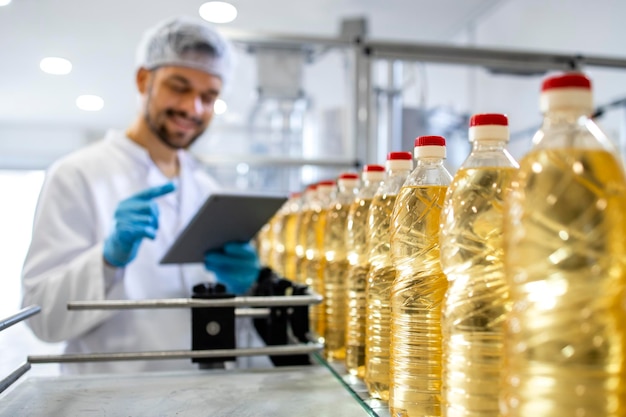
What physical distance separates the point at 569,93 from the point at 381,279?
39cm

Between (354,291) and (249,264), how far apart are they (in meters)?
0.74

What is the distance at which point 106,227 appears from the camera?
5.65 feet

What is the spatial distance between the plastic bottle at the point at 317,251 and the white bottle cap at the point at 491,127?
0.60 metres

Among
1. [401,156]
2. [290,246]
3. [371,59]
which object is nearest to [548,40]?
[371,59]

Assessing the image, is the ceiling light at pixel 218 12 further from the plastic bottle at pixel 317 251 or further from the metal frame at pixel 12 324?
the metal frame at pixel 12 324

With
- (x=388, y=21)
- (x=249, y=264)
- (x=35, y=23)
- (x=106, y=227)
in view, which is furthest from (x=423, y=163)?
(x=35, y=23)

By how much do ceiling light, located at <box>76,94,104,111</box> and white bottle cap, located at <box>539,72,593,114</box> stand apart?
6.89m

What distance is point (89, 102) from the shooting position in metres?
6.90

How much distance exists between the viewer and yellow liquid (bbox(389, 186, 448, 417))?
61 cm

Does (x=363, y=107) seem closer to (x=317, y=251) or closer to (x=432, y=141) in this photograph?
(x=317, y=251)

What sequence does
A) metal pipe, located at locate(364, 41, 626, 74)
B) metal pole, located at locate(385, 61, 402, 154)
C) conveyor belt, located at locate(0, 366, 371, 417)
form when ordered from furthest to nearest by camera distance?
metal pole, located at locate(385, 61, 402, 154), metal pipe, located at locate(364, 41, 626, 74), conveyor belt, located at locate(0, 366, 371, 417)

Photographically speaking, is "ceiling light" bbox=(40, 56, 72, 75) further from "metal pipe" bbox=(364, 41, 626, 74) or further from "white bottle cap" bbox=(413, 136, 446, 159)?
"white bottle cap" bbox=(413, 136, 446, 159)


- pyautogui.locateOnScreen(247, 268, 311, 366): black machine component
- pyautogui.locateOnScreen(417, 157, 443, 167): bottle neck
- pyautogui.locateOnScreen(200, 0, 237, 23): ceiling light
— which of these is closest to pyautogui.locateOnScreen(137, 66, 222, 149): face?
pyautogui.locateOnScreen(247, 268, 311, 366): black machine component

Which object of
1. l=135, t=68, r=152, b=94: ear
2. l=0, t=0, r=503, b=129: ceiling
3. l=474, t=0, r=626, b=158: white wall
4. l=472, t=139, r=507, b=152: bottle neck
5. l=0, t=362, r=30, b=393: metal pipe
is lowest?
l=0, t=362, r=30, b=393: metal pipe
